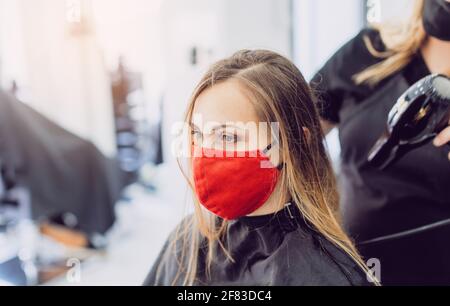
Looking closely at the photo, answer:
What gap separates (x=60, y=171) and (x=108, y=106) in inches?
12.6

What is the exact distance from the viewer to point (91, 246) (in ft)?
5.21

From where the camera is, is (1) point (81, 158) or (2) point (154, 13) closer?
(2) point (154, 13)

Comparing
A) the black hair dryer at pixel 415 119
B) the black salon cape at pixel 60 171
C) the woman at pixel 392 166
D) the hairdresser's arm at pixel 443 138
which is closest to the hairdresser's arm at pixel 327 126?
the woman at pixel 392 166

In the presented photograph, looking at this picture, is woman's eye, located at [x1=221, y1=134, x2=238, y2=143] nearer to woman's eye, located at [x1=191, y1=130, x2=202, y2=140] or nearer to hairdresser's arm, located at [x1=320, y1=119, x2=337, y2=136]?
woman's eye, located at [x1=191, y1=130, x2=202, y2=140]

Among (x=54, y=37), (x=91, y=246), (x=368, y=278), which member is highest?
(x=54, y=37)

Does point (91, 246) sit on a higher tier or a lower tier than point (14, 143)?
lower

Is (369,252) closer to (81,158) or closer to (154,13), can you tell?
(154,13)

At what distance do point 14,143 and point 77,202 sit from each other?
1.07ft

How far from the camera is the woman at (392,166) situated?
0.77m

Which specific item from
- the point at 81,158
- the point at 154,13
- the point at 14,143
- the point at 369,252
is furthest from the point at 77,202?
the point at 369,252

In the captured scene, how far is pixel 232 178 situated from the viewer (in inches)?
28.0

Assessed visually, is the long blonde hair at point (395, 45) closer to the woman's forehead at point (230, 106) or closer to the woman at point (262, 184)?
the woman at point (262, 184)

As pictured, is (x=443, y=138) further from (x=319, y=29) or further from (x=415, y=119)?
(x=319, y=29)
